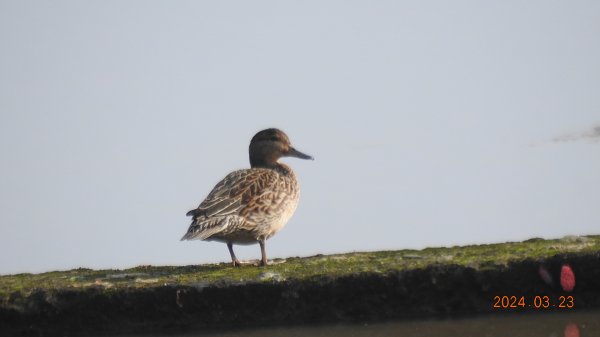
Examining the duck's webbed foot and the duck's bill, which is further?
the duck's bill

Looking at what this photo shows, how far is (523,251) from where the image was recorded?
754 centimetres

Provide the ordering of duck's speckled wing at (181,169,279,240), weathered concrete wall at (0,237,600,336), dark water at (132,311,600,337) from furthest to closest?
duck's speckled wing at (181,169,279,240)
weathered concrete wall at (0,237,600,336)
dark water at (132,311,600,337)

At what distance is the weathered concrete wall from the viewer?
278 inches

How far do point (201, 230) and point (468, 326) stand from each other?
3.08 meters

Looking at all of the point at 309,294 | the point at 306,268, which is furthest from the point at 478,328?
the point at 306,268

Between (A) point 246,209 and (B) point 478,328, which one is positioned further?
(A) point 246,209

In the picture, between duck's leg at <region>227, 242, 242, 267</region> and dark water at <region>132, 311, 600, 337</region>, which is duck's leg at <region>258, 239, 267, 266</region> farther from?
dark water at <region>132, 311, 600, 337</region>

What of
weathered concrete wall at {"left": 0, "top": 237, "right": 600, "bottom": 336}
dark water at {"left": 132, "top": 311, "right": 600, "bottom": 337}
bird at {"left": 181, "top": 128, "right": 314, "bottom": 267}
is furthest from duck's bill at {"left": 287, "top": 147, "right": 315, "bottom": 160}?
dark water at {"left": 132, "top": 311, "right": 600, "bottom": 337}

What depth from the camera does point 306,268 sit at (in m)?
7.89

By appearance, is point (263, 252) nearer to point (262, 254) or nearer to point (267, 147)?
point (262, 254)

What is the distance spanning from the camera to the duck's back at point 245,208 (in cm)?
933

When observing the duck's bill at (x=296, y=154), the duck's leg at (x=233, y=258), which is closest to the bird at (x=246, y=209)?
the duck's leg at (x=233, y=258)

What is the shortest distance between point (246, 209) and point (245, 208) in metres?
0.01

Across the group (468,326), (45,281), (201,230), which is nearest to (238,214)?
(201,230)
